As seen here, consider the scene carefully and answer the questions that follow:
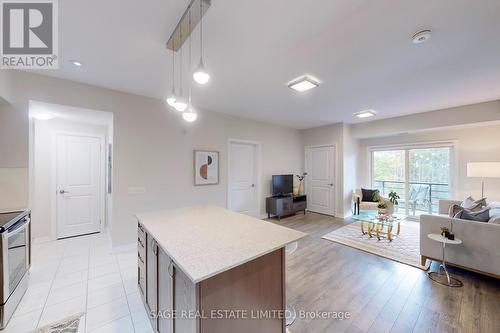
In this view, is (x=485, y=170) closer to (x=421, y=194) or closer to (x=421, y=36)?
(x=421, y=194)

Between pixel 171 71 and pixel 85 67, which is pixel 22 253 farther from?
pixel 171 71

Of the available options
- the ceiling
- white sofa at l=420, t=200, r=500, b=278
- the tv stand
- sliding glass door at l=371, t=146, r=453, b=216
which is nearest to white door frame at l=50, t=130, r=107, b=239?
the ceiling

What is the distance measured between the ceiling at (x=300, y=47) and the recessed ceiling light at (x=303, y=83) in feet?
0.32

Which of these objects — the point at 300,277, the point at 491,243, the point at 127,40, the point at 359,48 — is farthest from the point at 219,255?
the point at 491,243

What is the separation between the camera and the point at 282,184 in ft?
18.4

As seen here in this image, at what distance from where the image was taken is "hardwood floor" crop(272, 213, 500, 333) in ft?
5.79

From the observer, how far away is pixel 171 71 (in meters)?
2.59

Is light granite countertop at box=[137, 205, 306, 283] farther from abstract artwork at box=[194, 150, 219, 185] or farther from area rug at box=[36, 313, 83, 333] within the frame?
abstract artwork at box=[194, 150, 219, 185]

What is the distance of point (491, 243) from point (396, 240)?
1.52 meters

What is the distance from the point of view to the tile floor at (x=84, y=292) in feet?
5.91

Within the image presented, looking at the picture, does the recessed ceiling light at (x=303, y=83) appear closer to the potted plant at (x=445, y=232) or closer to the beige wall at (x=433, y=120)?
the potted plant at (x=445, y=232)

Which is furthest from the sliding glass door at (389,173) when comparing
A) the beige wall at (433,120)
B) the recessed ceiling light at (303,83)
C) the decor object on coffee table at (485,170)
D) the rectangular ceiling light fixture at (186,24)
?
the rectangular ceiling light fixture at (186,24)

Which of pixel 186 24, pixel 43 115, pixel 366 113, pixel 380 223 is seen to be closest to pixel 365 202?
pixel 380 223

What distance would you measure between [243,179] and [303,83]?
9.86 feet
